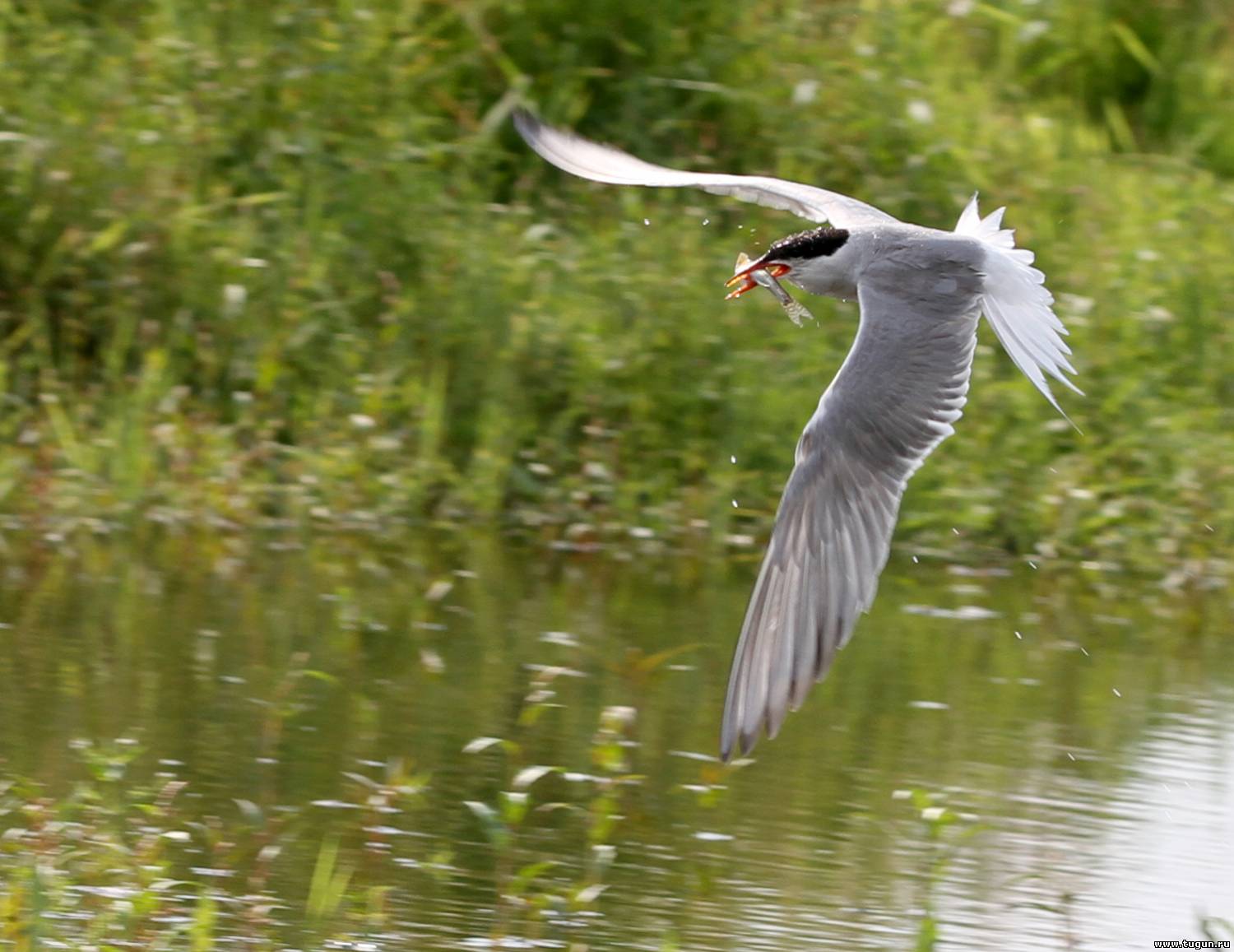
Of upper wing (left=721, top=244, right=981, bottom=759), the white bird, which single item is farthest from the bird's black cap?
upper wing (left=721, top=244, right=981, bottom=759)

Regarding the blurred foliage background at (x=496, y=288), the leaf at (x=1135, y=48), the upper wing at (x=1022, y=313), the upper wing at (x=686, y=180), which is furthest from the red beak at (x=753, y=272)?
the leaf at (x=1135, y=48)

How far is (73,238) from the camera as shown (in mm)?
8391

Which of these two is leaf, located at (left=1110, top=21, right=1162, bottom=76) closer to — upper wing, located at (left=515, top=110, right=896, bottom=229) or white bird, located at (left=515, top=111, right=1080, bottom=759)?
upper wing, located at (left=515, top=110, right=896, bottom=229)

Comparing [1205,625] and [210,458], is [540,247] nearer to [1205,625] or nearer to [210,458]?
[210,458]

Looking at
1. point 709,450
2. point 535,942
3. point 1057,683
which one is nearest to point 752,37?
point 709,450

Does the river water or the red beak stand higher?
the red beak

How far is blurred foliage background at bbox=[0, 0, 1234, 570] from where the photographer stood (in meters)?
8.21

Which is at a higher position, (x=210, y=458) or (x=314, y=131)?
(x=314, y=131)

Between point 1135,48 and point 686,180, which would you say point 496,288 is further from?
point 1135,48

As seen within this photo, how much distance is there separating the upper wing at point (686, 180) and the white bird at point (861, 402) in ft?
0.04

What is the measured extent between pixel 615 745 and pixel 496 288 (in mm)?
4122

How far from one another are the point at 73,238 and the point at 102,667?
2.64 metres

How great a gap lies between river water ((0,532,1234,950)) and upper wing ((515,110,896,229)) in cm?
117

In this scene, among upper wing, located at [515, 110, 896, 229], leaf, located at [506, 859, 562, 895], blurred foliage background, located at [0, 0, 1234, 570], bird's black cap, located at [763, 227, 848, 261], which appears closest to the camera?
leaf, located at [506, 859, 562, 895]
